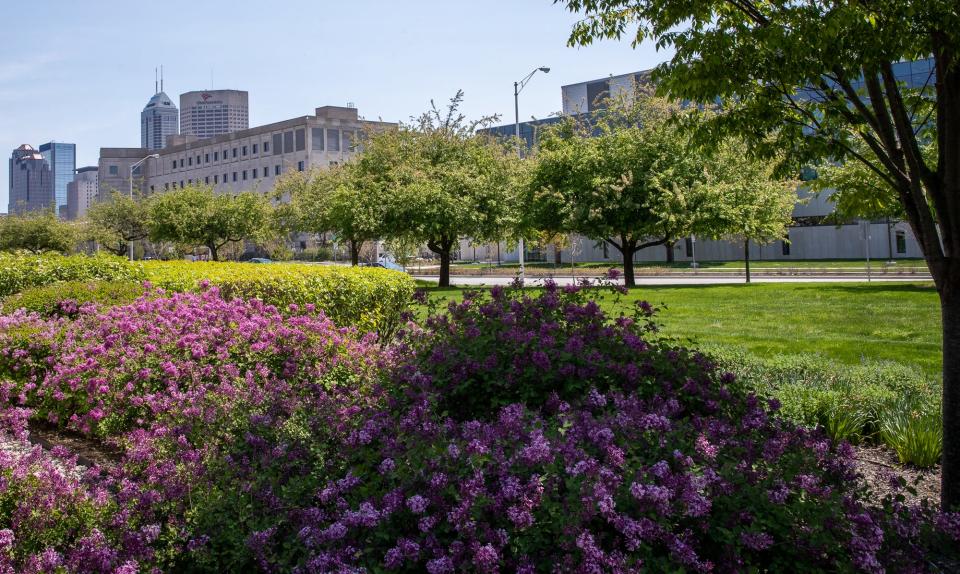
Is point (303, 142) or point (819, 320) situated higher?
point (303, 142)

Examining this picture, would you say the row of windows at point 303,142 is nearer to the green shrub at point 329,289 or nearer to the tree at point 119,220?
the tree at point 119,220

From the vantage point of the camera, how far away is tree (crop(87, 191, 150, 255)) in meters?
60.4

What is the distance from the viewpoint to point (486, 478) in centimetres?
310

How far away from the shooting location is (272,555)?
2.96 m

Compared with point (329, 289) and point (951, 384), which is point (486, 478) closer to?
point (951, 384)

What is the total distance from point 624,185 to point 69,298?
63.2 ft

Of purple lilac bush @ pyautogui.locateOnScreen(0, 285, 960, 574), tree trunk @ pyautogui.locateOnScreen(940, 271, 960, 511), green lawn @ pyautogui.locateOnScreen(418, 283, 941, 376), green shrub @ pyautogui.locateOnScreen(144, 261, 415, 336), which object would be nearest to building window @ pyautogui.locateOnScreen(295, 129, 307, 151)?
green lawn @ pyautogui.locateOnScreen(418, 283, 941, 376)

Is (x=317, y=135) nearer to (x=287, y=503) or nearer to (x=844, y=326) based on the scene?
(x=844, y=326)

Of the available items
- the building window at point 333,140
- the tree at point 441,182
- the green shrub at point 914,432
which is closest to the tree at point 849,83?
the green shrub at point 914,432

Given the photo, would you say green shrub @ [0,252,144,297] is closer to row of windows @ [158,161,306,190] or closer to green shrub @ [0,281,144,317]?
green shrub @ [0,281,144,317]

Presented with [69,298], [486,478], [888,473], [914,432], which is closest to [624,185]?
[69,298]

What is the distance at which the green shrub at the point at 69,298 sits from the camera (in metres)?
9.77

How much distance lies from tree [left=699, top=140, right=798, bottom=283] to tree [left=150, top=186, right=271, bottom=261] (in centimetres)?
2863

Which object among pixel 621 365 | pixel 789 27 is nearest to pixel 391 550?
A: pixel 621 365
